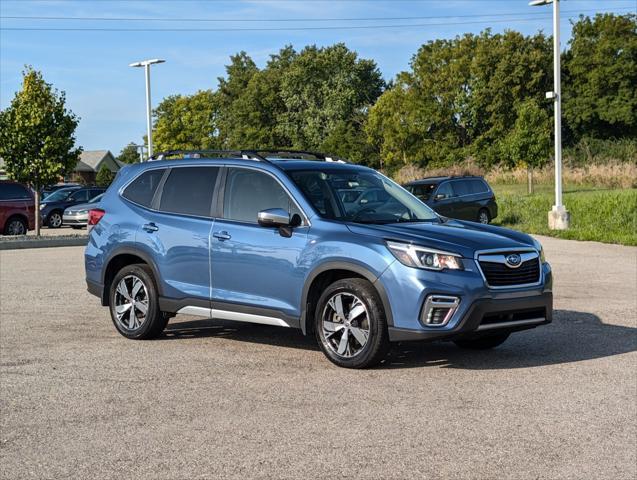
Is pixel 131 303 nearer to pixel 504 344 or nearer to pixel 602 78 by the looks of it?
pixel 504 344

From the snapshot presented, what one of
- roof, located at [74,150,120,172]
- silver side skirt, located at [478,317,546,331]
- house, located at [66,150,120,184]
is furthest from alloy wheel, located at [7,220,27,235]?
roof, located at [74,150,120,172]

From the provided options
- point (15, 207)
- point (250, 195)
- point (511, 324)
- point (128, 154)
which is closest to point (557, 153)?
point (15, 207)

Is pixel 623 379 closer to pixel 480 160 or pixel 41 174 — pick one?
pixel 41 174

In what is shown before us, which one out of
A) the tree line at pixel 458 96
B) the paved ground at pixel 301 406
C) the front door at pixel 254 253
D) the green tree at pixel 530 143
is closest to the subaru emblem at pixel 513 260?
→ the paved ground at pixel 301 406

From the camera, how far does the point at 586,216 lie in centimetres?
2755

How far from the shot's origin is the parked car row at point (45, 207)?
1100 inches

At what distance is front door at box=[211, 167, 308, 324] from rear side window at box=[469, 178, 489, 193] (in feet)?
68.1

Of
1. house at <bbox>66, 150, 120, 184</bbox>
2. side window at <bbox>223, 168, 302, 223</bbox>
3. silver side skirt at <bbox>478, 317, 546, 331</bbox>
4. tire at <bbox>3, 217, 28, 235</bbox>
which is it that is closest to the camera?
silver side skirt at <bbox>478, 317, 546, 331</bbox>

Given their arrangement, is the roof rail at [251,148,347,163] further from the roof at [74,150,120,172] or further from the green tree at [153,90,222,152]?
the roof at [74,150,120,172]

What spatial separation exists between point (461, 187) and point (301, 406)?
22.5 meters

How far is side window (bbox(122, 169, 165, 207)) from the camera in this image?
9539 mm

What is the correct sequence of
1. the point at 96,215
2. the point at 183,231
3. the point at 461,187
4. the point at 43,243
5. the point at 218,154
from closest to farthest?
the point at 183,231
the point at 218,154
the point at 96,215
the point at 43,243
the point at 461,187

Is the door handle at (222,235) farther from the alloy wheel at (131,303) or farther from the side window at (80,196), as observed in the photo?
the side window at (80,196)

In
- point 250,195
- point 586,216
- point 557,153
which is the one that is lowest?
point 586,216
